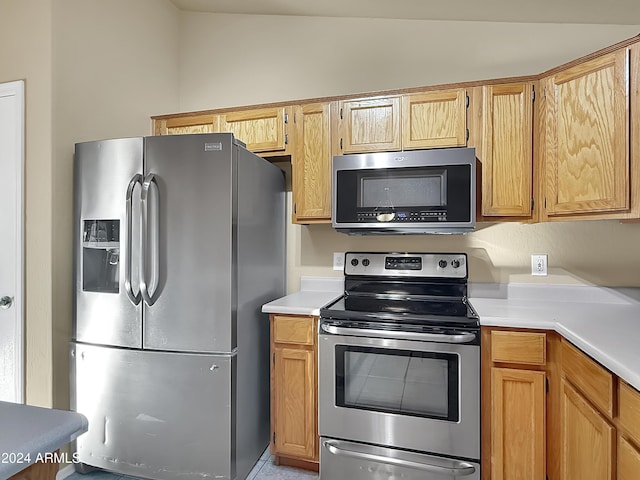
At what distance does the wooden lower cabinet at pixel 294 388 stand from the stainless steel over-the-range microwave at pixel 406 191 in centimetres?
63

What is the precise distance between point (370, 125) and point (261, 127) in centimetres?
71

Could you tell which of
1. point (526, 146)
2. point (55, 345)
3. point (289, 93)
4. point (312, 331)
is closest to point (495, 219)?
point (526, 146)

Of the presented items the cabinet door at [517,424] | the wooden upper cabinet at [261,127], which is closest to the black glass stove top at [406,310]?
the cabinet door at [517,424]

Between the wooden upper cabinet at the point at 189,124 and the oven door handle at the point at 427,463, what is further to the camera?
the wooden upper cabinet at the point at 189,124

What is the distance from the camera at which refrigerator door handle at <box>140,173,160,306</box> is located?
187 cm

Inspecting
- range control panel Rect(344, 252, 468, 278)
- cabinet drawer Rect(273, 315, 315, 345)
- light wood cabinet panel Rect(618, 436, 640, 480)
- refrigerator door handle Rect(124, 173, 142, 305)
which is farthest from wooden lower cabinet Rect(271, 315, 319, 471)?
light wood cabinet panel Rect(618, 436, 640, 480)

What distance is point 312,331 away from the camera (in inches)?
79.7

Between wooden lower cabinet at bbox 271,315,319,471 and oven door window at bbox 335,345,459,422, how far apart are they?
19 centimetres

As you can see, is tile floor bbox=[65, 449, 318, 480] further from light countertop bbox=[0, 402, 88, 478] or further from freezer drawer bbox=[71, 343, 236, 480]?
light countertop bbox=[0, 402, 88, 478]

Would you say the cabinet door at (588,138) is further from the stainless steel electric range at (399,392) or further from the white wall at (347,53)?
the stainless steel electric range at (399,392)

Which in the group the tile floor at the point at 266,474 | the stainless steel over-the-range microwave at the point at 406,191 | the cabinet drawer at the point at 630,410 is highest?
the stainless steel over-the-range microwave at the point at 406,191

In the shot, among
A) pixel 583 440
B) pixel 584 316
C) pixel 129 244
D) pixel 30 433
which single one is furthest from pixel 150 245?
pixel 584 316

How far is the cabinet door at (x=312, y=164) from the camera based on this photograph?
2.28m

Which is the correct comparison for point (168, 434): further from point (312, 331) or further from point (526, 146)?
point (526, 146)
